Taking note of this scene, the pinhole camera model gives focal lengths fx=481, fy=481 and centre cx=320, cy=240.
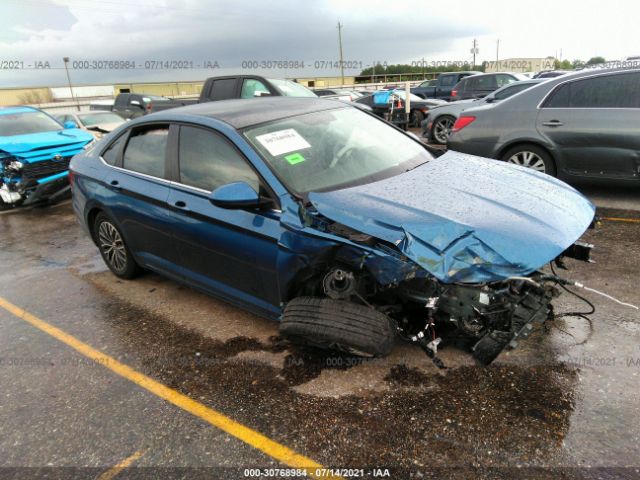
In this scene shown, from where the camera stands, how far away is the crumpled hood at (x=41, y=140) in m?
7.83

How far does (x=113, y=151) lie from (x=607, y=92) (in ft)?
17.8

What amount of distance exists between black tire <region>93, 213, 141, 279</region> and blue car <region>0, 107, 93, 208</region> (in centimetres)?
383

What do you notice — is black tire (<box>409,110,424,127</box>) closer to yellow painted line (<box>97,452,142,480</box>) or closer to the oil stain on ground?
the oil stain on ground

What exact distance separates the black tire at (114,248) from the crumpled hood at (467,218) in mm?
2397

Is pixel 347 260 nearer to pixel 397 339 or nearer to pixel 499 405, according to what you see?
pixel 397 339

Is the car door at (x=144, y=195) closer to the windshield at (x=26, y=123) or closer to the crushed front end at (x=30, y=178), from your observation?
the crushed front end at (x=30, y=178)

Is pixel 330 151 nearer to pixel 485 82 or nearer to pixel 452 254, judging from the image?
pixel 452 254

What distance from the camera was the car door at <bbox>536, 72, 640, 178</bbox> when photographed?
17.5ft

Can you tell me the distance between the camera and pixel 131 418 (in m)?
2.76

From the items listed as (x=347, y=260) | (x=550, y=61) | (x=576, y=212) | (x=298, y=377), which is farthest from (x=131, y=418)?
(x=550, y=61)

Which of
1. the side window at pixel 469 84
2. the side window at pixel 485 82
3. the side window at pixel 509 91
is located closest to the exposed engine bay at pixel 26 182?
the side window at pixel 509 91

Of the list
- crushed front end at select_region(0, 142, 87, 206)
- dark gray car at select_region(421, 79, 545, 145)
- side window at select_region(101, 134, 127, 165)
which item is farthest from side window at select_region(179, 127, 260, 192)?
dark gray car at select_region(421, 79, 545, 145)

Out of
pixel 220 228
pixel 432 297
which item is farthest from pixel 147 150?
pixel 432 297

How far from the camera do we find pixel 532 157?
19.7 ft
